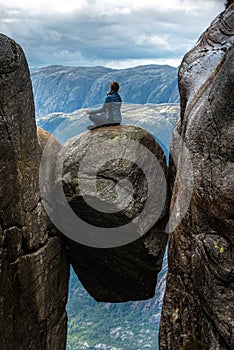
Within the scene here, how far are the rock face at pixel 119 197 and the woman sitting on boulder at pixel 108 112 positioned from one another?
431 millimetres

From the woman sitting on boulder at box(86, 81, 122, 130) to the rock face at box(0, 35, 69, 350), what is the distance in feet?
9.49

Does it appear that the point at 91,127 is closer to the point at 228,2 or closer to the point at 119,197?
the point at 119,197

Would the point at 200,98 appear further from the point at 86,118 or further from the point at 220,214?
the point at 86,118

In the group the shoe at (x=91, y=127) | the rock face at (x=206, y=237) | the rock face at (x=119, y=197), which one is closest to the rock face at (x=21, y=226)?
the rock face at (x=119, y=197)

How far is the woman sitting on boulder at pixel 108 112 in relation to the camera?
19.2m

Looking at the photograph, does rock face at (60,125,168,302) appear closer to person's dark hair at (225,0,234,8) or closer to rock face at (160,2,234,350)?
rock face at (160,2,234,350)

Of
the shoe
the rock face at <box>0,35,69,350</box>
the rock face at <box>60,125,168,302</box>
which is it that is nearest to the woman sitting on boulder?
the shoe

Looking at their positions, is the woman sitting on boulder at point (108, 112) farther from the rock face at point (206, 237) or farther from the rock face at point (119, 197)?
the rock face at point (206, 237)

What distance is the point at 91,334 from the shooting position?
7500 inches

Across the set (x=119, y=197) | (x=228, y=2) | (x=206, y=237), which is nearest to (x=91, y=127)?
(x=119, y=197)

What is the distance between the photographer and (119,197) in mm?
17281

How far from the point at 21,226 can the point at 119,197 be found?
3.90 meters

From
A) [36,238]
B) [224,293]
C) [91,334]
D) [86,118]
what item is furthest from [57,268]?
[91,334]

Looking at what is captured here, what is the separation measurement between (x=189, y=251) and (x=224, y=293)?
1.83m
